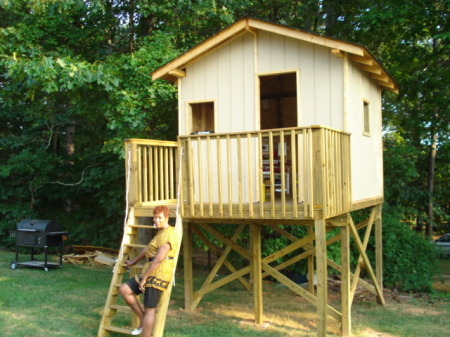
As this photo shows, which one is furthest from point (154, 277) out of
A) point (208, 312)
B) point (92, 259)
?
point (92, 259)

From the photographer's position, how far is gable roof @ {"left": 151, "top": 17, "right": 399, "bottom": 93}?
7.84m

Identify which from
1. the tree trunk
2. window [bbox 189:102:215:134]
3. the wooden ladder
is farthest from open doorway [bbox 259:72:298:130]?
the tree trunk

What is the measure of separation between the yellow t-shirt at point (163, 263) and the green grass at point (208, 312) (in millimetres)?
1465

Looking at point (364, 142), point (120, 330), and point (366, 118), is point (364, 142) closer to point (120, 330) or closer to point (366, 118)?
point (366, 118)

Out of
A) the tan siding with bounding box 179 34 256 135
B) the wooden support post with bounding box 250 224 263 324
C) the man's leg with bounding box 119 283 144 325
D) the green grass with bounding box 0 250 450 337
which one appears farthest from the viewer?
the wooden support post with bounding box 250 224 263 324

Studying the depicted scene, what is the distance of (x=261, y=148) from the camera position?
7223 mm

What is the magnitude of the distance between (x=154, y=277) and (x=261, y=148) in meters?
2.35

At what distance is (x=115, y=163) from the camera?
48.9 feet

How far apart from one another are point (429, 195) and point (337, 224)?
1168 cm

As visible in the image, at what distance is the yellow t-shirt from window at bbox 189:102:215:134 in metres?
2.89

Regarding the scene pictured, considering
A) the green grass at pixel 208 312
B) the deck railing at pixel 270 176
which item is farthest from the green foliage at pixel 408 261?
the deck railing at pixel 270 176

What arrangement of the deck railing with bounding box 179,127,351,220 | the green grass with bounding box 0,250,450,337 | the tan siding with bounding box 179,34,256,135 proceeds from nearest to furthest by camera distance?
the deck railing with bounding box 179,127,351,220 → the green grass with bounding box 0,250,450,337 → the tan siding with bounding box 179,34,256,135

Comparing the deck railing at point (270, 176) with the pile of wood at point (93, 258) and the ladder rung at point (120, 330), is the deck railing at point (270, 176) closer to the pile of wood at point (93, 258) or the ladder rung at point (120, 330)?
the ladder rung at point (120, 330)

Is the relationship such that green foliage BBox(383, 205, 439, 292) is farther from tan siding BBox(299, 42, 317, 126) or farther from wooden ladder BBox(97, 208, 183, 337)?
wooden ladder BBox(97, 208, 183, 337)
